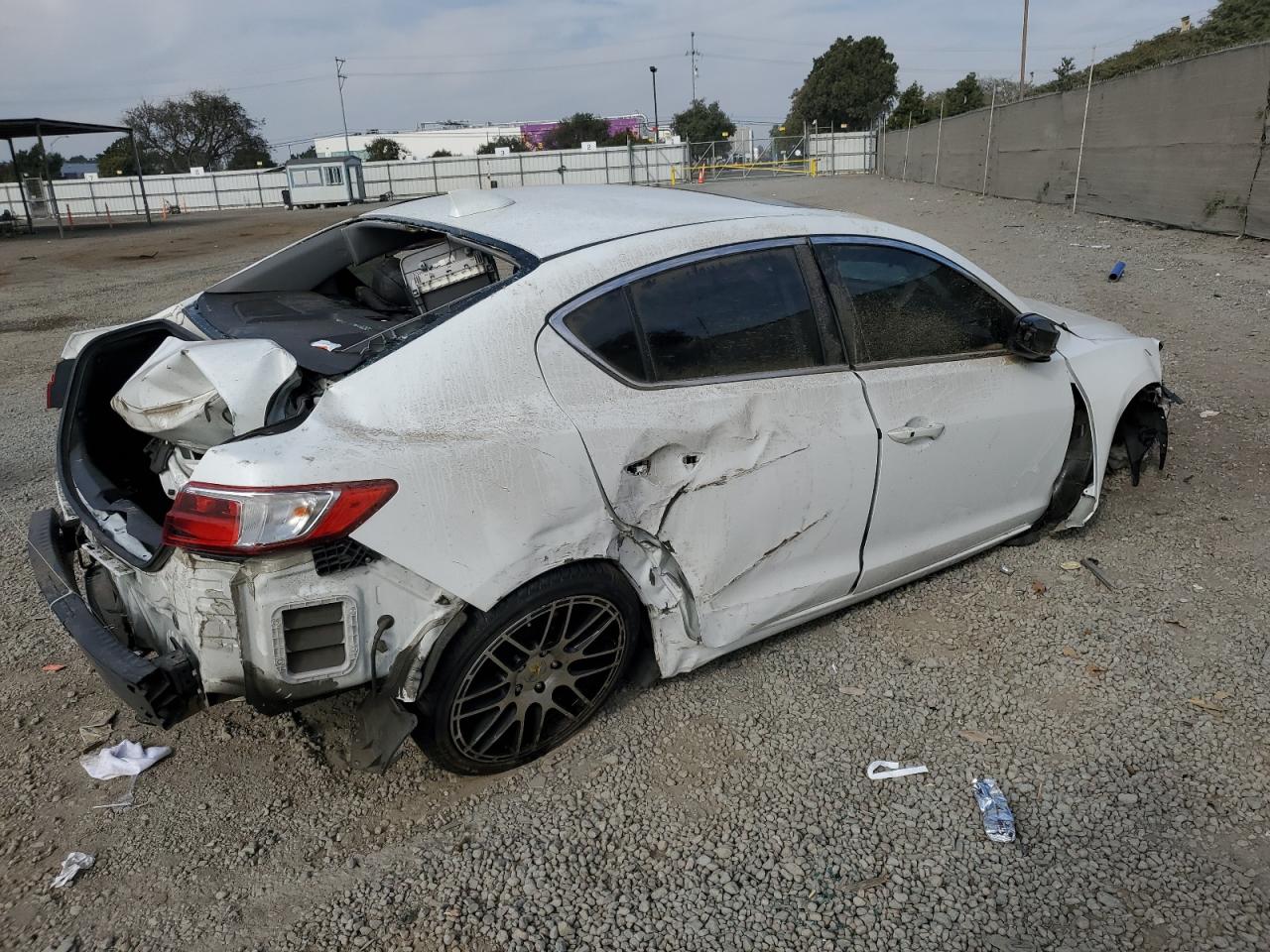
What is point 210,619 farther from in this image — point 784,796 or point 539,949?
point 784,796

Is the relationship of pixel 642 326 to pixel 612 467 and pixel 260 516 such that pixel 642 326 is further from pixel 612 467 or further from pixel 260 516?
pixel 260 516

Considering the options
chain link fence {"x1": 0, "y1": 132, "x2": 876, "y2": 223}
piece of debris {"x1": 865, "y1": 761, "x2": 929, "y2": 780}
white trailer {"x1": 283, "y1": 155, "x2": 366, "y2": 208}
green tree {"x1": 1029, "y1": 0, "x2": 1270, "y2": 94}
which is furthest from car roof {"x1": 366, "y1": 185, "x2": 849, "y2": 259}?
white trailer {"x1": 283, "y1": 155, "x2": 366, "y2": 208}

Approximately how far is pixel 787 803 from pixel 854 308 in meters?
1.69

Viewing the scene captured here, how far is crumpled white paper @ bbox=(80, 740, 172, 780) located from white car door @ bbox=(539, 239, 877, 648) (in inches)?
69.2

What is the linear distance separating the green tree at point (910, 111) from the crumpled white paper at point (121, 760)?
4625 centimetres

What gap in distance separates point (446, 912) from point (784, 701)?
53.6 inches

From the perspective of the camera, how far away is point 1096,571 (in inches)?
156

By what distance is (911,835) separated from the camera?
2566 millimetres

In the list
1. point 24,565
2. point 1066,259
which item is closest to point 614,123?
point 1066,259

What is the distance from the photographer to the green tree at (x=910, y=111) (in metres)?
44.8

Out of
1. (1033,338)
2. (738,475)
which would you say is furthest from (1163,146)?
(738,475)

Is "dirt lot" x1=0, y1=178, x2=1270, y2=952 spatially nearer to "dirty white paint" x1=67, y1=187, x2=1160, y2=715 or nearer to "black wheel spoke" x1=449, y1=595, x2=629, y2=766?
"black wheel spoke" x1=449, y1=595, x2=629, y2=766

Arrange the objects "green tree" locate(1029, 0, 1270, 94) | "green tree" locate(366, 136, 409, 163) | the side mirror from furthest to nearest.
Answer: "green tree" locate(366, 136, 409, 163), "green tree" locate(1029, 0, 1270, 94), the side mirror

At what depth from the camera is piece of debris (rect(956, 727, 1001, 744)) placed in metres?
2.95
